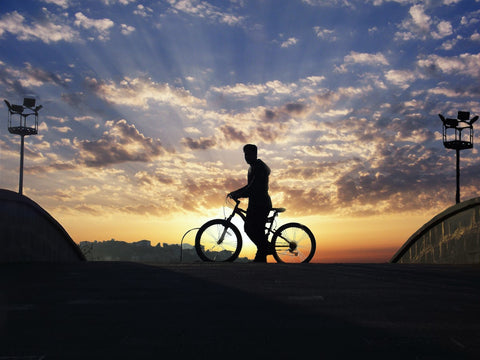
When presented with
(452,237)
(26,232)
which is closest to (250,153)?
(26,232)

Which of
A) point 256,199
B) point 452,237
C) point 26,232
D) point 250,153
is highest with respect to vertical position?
point 250,153

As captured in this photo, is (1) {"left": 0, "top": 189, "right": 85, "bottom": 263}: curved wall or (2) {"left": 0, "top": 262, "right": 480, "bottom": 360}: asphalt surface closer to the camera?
(2) {"left": 0, "top": 262, "right": 480, "bottom": 360}: asphalt surface

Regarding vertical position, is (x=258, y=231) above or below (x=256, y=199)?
below

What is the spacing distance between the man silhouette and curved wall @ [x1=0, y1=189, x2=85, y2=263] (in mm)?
6553

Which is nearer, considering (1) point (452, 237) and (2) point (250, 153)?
(2) point (250, 153)

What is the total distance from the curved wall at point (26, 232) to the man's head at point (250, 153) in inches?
272

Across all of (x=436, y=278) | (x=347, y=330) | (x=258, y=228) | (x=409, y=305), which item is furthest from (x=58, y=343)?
(x=258, y=228)

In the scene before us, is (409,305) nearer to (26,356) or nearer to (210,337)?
(210,337)

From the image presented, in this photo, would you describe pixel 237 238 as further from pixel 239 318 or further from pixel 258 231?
pixel 239 318

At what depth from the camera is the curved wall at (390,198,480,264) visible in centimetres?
1599

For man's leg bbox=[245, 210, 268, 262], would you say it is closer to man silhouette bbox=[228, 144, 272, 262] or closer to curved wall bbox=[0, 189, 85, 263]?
man silhouette bbox=[228, 144, 272, 262]

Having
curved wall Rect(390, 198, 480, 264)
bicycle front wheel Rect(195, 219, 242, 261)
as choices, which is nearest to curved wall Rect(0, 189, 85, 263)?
bicycle front wheel Rect(195, 219, 242, 261)

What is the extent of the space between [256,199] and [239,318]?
8.35 meters

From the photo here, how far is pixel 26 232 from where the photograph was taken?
1723cm
